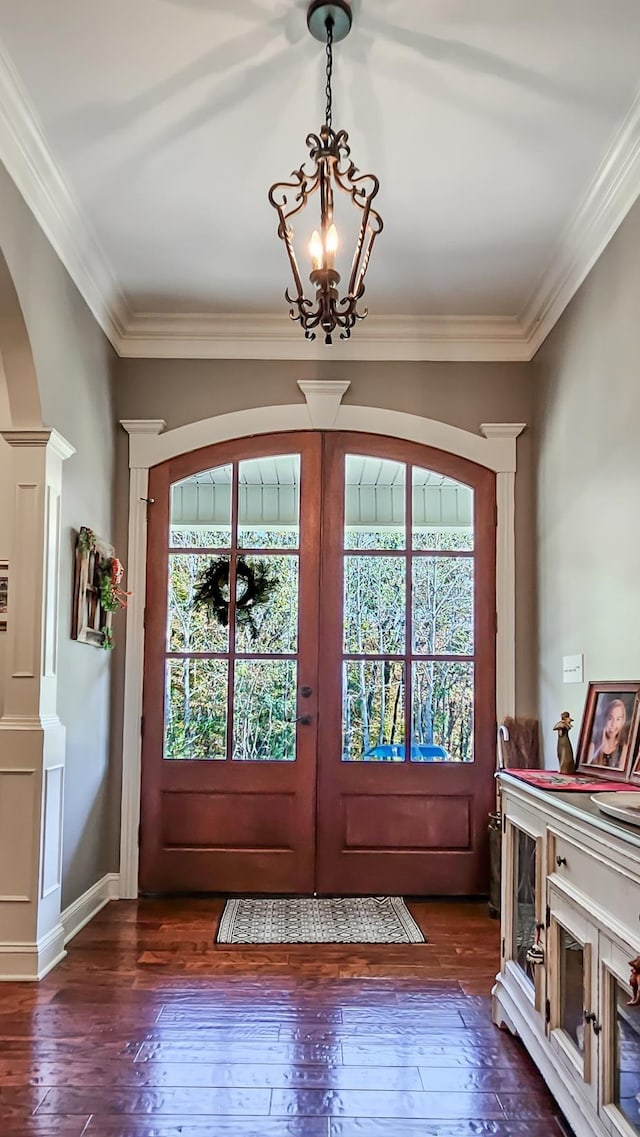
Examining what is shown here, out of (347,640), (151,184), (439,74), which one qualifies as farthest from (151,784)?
(439,74)

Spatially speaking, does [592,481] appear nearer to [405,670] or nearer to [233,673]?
[405,670]

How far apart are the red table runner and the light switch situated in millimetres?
855

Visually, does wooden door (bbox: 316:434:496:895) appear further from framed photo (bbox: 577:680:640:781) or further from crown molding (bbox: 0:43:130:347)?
framed photo (bbox: 577:680:640:781)

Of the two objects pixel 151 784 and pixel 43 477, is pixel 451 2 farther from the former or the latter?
pixel 151 784

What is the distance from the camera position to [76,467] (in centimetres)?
389

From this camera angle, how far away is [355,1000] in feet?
9.95

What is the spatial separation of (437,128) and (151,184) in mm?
1082

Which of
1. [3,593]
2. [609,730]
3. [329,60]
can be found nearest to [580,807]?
[609,730]

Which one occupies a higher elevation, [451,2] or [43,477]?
[451,2]

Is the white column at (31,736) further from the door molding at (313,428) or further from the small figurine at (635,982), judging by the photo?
the small figurine at (635,982)

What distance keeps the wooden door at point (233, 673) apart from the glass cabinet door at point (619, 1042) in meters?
2.63

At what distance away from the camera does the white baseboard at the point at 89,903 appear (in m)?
3.72

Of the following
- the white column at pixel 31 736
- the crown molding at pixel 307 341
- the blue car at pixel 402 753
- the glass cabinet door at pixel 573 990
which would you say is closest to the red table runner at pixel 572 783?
the glass cabinet door at pixel 573 990

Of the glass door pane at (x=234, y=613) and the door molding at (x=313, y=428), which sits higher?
the door molding at (x=313, y=428)
